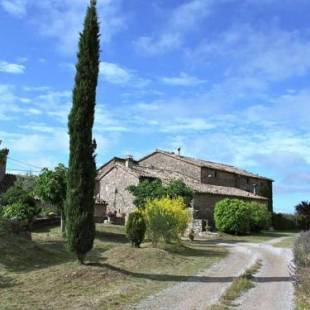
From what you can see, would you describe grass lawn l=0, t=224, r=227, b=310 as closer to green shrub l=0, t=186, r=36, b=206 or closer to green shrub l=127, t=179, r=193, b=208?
green shrub l=0, t=186, r=36, b=206

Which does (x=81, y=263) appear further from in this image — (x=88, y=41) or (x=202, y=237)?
(x=202, y=237)

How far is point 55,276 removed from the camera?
14.6 metres

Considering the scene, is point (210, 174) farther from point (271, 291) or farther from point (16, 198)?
point (271, 291)

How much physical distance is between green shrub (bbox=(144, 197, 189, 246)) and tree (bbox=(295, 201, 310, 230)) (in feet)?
105

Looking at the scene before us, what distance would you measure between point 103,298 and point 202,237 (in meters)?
28.4

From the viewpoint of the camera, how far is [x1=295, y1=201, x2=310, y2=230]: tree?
55000 millimetres

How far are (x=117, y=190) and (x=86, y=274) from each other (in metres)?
Result: 35.1

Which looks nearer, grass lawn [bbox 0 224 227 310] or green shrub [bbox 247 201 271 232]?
grass lawn [bbox 0 224 227 310]

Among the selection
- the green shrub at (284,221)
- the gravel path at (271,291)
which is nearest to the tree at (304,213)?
the green shrub at (284,221)

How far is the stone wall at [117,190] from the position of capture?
48344 millimetres

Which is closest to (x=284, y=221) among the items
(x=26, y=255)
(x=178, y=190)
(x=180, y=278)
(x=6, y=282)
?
(x=178, y=190)

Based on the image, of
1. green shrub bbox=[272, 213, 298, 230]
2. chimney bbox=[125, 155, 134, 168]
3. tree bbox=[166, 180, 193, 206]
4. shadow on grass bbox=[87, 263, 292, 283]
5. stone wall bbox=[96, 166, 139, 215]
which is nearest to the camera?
shadow on grass bbox=[87, 263, 292, 283]

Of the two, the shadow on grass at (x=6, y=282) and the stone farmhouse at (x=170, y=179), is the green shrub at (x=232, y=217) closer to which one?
the stone farmhouse at (x=170, y=179)

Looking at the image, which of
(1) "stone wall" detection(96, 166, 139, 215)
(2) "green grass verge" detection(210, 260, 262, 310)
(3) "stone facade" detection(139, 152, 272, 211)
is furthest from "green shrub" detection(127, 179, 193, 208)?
(2) "green grass verge" detection(210, 260, 262, 310)
